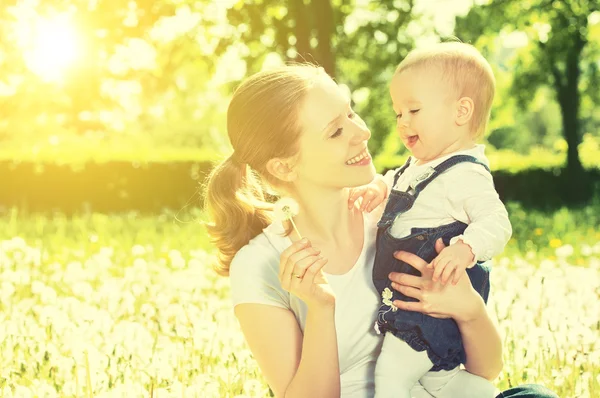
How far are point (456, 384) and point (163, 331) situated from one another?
2.51 m

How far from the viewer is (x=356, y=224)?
12.6 feet

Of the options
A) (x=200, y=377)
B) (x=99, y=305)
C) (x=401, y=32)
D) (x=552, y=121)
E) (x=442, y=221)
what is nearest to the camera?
(x=442, y=221)

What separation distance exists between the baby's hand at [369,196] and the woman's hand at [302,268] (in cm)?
82

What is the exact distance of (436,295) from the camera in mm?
3322

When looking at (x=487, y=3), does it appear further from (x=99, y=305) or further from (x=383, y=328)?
(x=383, y=328)

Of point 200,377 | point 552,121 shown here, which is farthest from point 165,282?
point 552,121

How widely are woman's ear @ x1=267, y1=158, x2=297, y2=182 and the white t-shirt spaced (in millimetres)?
255

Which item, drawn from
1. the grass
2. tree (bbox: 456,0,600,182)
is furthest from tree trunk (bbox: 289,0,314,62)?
tree (bbox: 456,0,600,182)

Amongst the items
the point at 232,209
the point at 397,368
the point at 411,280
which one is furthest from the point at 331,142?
the point at 397,368

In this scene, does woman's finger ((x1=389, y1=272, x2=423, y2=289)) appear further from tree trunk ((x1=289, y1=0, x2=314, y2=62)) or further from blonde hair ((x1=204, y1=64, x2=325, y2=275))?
tree trunk ((x1=289, y1=0, x2=314, y2=62))

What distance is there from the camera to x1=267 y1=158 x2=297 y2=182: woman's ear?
364 centimetres

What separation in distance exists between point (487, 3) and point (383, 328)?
17.0m

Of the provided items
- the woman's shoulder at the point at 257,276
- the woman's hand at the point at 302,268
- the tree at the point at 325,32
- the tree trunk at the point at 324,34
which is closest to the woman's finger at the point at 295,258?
the woman's hand at the point at 302,268

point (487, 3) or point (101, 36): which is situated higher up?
point (487, 3)
